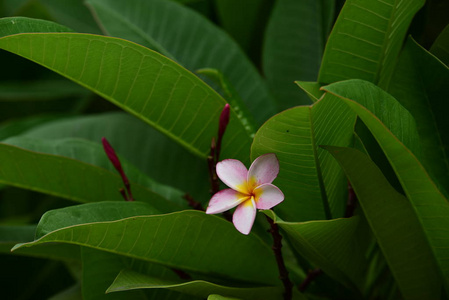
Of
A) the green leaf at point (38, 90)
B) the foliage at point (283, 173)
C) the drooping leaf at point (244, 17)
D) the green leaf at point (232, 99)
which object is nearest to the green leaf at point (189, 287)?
the foliage at point (283, 173)

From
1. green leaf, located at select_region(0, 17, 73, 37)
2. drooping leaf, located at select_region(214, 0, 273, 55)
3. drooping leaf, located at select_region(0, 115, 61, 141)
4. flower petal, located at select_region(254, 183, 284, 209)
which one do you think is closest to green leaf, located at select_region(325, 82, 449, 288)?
flower petal, located at select_region(254, 183, 284, 209)

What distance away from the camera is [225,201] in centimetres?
49

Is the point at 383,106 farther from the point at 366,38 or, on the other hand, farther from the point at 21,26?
the point at 21,26

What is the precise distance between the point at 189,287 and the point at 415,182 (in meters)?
0.25

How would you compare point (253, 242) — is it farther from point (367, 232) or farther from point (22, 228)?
point (22, 228)

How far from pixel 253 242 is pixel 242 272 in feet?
0.13

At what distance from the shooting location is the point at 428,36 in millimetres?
787

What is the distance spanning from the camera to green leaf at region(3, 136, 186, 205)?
76 cm

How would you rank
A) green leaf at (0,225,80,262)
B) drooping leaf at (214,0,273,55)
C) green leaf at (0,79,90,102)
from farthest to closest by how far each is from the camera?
green leaf at (0,79,90,102)
drooping leaf at (214,0,273,55)
green leaf at (0,225,80,262)

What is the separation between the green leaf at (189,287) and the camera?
517mm

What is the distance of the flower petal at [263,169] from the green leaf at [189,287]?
0.40ft

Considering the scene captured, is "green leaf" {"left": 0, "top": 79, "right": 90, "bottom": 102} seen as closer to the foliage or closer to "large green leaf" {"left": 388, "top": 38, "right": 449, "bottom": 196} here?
the foliage

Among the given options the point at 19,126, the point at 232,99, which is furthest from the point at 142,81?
the point at 19,126

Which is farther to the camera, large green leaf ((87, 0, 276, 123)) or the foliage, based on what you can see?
large green leaf ((87, 0, 276, 123))
